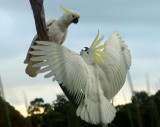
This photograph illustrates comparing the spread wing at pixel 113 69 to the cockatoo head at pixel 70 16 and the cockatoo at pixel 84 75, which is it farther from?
the cockatoo head at pixel 70 16

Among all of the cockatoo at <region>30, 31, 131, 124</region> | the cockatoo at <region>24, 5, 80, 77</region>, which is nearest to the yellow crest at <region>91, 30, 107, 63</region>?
the cockatoo at <region>30, 31, 131, 124</region>

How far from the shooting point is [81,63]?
3150mm

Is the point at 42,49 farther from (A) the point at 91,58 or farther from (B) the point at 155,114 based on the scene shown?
(B) the point at 155,114

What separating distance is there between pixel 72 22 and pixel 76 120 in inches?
125

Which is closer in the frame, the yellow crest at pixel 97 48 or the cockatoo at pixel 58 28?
the yellow crest at pixel 97 48

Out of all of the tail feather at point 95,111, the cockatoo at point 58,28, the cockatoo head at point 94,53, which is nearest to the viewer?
the tail feather at point 95,111

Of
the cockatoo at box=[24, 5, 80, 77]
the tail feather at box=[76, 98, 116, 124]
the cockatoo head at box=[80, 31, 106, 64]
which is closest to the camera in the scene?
the tail feather at box=[76, 98, 116, 124]

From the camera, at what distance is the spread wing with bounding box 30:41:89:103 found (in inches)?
117

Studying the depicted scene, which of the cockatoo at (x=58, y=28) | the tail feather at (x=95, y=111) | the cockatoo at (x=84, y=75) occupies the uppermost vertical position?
the cockatoo at (x=58, y=28)

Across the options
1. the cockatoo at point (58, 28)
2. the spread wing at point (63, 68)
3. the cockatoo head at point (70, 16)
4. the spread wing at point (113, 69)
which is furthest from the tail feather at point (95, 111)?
the cockatoo head at point (70, 16)

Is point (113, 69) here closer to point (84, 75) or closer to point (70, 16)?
point (84, 75)

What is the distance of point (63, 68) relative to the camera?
3.02 m

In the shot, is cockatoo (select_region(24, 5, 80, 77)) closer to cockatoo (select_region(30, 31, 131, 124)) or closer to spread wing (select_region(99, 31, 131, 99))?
spread wing (select_region(99, 31, 131, 99))

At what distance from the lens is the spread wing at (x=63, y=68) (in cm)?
297
